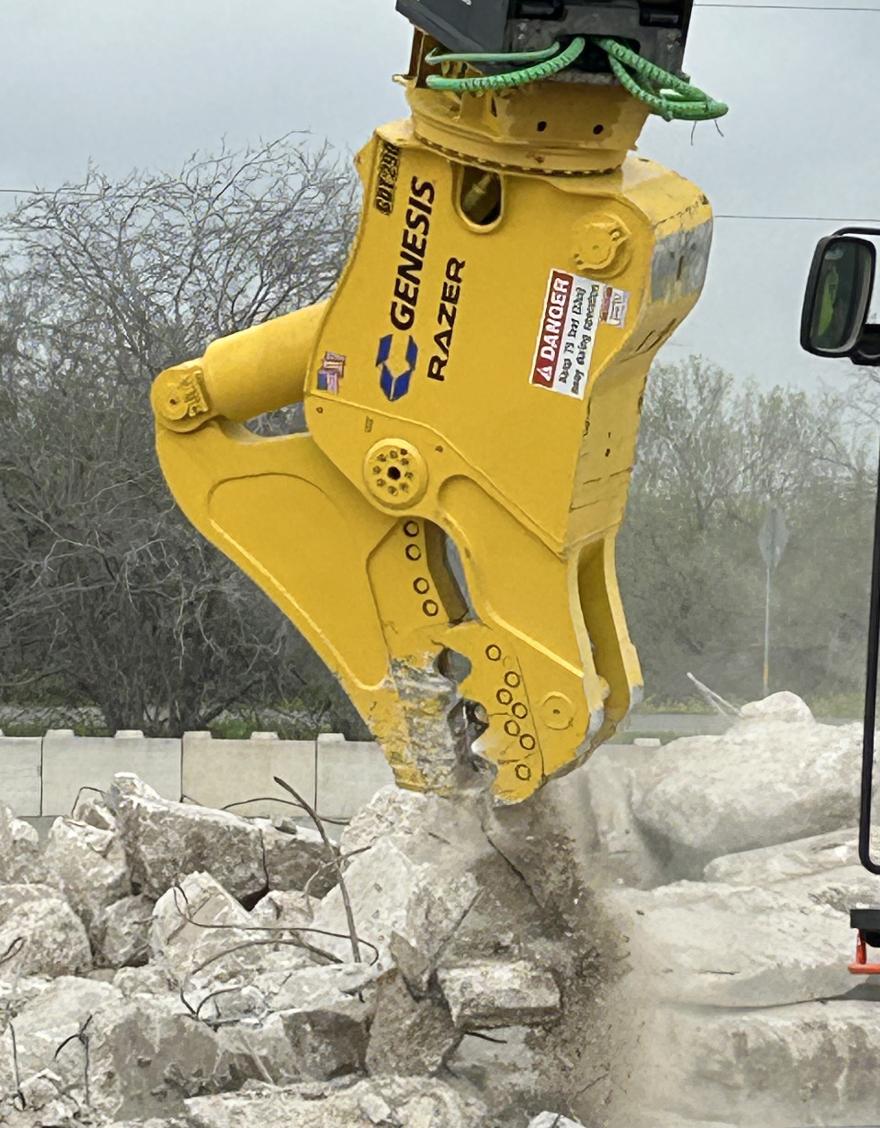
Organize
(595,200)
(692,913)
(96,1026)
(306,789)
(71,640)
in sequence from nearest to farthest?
(595,200)
(96,1026)
(692,913)
(306,789)
(71,640)

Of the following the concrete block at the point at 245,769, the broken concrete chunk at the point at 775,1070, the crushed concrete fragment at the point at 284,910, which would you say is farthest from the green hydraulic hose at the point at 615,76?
the concrete block at the point at 245,769

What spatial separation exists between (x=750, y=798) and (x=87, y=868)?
100 inches

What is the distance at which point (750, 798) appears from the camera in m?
7.13

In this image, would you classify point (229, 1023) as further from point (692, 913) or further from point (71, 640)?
point (71, 640)

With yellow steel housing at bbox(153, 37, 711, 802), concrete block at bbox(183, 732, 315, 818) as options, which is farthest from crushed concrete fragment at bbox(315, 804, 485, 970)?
A: concrete block at bbox(183, 732, 315, 818)

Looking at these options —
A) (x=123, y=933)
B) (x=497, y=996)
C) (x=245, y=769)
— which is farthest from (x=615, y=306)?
(x=245, y=769)

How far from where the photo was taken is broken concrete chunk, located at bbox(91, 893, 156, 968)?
21.4 feet

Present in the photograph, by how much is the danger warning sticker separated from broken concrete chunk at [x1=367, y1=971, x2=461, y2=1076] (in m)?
1.77

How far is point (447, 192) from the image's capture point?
4.61 m

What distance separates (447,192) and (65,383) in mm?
9691

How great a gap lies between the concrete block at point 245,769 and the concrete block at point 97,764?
13cm

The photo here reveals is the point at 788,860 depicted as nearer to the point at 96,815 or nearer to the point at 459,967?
the point at 459,967

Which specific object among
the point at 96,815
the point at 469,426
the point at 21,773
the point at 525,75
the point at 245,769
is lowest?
the point at 21,773

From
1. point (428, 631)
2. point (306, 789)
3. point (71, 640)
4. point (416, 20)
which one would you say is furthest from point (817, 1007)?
point (71, 640)
